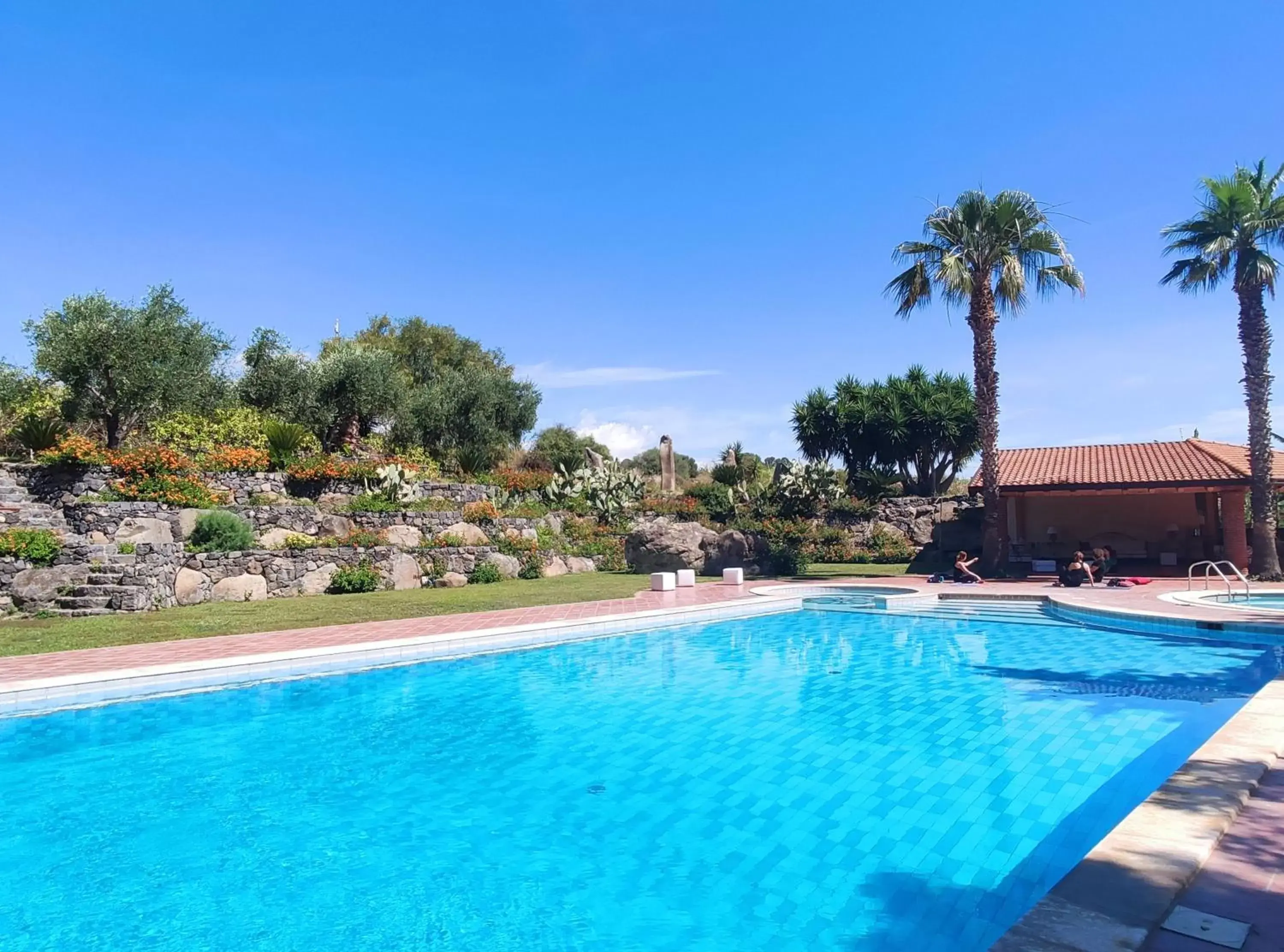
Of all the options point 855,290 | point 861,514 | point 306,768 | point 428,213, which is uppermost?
point 428,213

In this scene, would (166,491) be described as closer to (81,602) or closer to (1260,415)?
(81,602)

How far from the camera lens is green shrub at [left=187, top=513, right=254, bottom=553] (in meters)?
17.3

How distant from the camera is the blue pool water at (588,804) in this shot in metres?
4.23

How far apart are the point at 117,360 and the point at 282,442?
4645 mm

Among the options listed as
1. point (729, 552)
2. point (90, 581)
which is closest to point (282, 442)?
point (90, 581)

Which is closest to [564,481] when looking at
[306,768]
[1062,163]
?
[1062,163]

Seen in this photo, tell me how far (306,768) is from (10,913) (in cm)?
269

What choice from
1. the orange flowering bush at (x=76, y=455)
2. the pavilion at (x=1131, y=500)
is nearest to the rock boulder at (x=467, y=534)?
the orange flowering bush at (x=76, y=455)

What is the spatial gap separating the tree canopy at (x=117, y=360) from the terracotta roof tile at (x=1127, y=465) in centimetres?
2476

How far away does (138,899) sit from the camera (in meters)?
4.54

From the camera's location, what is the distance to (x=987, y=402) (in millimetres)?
20391

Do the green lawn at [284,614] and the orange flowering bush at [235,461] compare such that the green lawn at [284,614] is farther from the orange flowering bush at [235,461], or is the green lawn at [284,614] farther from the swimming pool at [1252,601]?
the swimming pool at [1252,601]

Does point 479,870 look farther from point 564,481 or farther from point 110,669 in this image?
point 564,481

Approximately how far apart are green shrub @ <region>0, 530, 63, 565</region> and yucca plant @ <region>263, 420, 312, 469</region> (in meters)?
7.46
